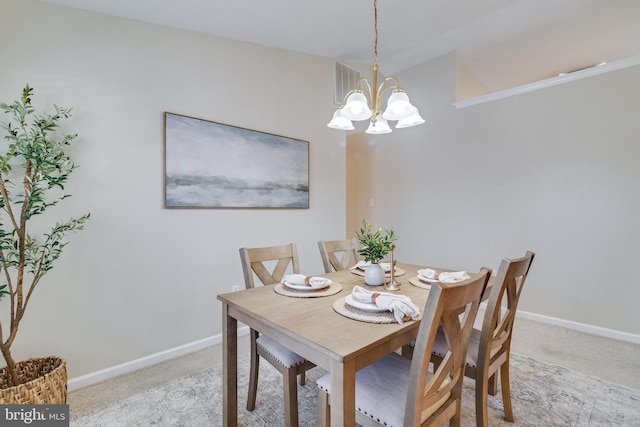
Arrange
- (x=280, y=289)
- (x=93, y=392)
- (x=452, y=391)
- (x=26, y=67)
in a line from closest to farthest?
(x=452, y=391), (x=280, y=289), (x=26, y=67), (x=93, y=392)

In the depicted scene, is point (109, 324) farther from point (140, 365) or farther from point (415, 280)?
point (415, 280)

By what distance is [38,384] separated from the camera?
1.45m

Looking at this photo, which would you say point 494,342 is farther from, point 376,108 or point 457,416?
point 376,108

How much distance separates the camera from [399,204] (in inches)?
169

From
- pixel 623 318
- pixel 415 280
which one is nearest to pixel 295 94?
pixel 415 280

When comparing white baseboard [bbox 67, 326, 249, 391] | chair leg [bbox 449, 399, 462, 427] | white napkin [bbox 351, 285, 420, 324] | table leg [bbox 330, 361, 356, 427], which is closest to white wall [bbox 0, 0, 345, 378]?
white baseboard [bbox 67, 326, 249, 391]

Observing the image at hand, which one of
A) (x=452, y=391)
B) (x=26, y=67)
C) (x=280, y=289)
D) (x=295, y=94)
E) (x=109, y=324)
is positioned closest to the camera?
(x=452, y=391)

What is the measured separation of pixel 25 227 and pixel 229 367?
139 cm

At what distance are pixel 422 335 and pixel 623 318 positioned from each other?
3015 millimetres

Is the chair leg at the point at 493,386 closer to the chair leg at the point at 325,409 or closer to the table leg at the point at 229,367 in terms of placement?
the chair leg at the point at 325,409

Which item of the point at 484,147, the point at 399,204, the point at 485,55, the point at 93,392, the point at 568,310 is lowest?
the point at 93,392

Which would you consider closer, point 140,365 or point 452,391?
point 452,391

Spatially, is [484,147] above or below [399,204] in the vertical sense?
above

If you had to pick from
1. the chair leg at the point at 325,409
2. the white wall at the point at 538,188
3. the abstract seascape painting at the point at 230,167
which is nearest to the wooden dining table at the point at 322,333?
the chair leg at the point at 325,409
